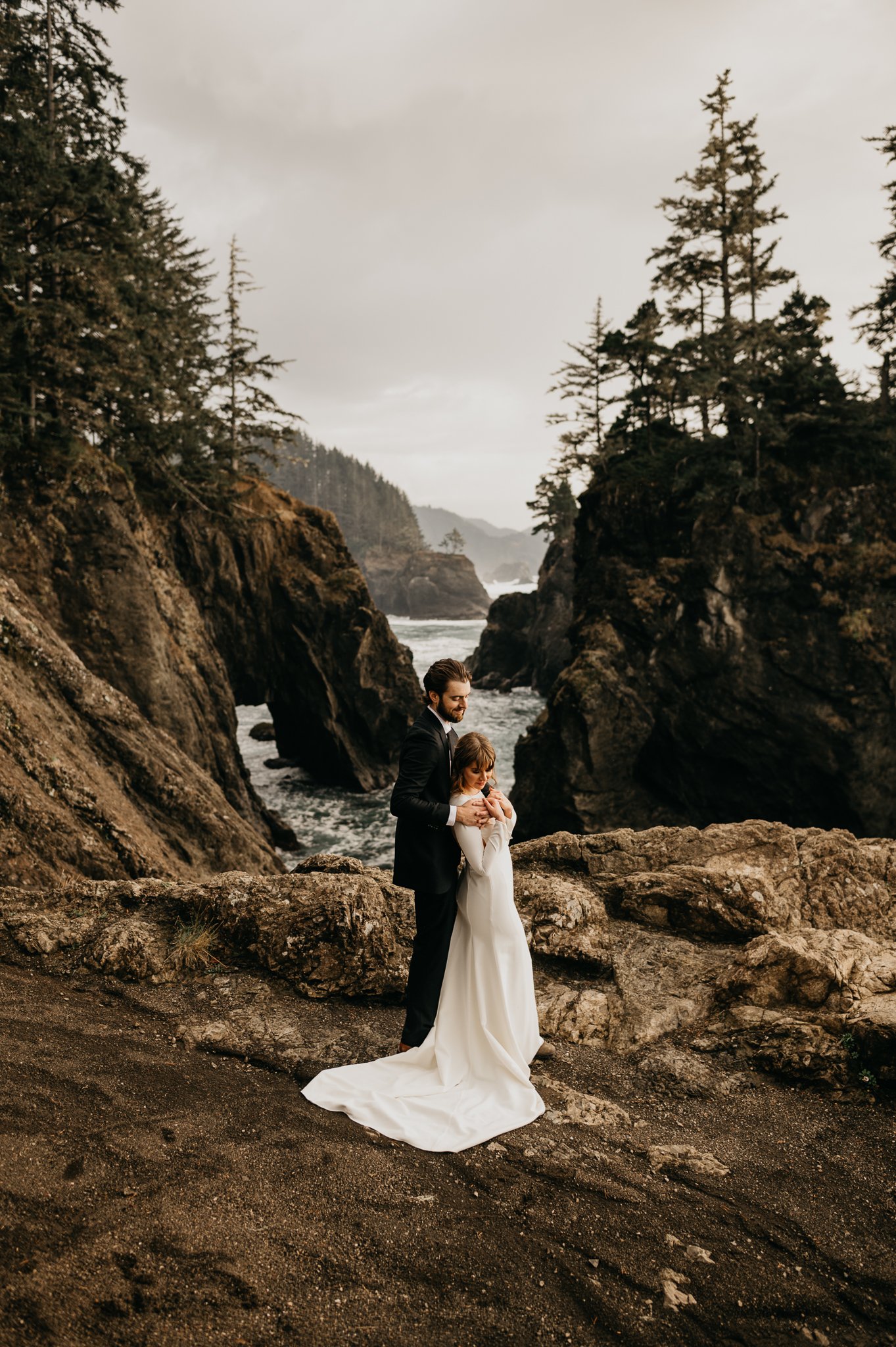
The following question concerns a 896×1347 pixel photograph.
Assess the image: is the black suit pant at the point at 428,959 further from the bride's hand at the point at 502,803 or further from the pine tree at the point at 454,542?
the pine tree at the point at 454,542

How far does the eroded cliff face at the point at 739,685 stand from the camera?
2070 centimetres

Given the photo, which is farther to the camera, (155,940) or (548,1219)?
(155,940)

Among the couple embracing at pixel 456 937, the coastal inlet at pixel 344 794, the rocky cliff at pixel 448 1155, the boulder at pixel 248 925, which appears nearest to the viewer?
the rocky cliff at pixel 448 1155

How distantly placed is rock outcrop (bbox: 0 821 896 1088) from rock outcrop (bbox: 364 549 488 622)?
9288 cm

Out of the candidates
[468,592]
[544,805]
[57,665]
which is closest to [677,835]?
[57,665]

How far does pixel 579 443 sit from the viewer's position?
3619cm

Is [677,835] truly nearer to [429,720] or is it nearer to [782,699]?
[429,720]

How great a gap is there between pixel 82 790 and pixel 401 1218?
716 centimetres

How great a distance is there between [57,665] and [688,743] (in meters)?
18.0

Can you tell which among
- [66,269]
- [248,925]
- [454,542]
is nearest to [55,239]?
[66,269]

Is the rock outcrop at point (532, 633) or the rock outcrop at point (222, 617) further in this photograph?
the rock outcrop at point (532, 633)

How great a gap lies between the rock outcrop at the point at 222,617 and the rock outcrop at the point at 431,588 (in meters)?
70.3

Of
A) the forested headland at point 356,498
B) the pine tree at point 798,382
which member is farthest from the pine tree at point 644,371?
the forested headland at point 356,498

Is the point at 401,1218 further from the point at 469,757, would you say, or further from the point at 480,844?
the point at 469,757
